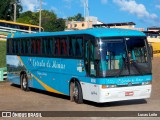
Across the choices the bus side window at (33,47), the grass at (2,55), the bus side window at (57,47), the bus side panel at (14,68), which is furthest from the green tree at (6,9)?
the bus side window at (57,47)

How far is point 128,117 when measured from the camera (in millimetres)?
12383

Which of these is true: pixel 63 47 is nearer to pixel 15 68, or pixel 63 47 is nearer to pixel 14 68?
pixel 15 68

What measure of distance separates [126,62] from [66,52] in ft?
10.7

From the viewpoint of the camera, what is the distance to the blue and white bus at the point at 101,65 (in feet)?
49.6

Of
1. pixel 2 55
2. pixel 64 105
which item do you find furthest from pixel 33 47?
pixel 2 55

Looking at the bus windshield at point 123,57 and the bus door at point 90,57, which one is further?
the bus door at point 90,57

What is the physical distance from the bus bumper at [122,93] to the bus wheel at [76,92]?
5.10ft

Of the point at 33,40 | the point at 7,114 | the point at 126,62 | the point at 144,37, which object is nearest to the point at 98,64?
the point at 126,62

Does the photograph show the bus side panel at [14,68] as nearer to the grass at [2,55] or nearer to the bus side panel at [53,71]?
the bus side panel at [53,71]

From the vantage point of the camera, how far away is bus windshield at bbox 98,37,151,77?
15.1m

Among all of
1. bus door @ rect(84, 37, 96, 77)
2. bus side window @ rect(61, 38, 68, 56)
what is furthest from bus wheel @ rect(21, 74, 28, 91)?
bus door @ rect(84, 37, 96, 77)

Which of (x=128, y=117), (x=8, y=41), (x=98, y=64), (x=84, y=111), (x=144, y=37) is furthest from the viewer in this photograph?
(x=8, y=41)

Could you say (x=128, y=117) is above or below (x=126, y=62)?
below

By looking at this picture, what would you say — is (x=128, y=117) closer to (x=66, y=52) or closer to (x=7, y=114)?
(x=7, y=114)
